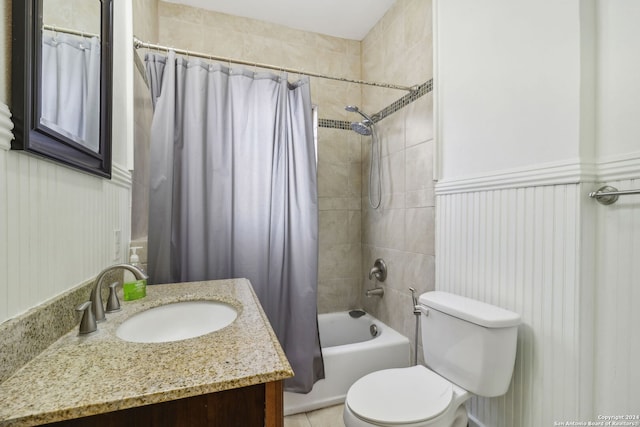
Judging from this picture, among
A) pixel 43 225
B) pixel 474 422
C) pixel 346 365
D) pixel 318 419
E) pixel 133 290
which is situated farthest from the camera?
pixel 346 365

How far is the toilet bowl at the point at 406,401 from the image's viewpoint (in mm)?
1001

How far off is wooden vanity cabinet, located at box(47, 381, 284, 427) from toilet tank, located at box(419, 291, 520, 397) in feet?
2.85

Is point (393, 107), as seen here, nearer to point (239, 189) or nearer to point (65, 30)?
point (239, 189)

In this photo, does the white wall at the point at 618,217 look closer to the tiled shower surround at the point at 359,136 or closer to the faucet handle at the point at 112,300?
the tiled shower surround at the point at 359,136

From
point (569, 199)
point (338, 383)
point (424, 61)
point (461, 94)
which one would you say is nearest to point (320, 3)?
point (424, 61)

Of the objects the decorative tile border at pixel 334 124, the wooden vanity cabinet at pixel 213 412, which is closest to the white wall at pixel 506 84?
the decorative tile border at pixel 334 124

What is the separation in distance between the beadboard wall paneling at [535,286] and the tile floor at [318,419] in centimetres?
71

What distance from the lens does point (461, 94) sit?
4.58 ft

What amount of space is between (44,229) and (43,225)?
1 cm

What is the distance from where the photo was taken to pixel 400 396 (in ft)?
3.65

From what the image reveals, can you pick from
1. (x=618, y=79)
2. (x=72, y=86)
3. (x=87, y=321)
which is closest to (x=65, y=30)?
(x=72, y=86)

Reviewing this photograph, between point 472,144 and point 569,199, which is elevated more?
point 472,144

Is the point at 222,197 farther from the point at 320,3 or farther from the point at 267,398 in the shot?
the point at 320,3

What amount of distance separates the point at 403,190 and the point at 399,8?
1.24 metres
